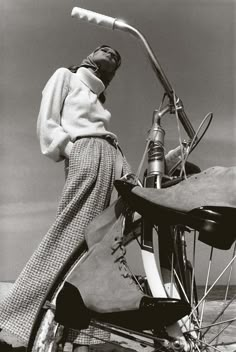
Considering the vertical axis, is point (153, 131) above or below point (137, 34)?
below

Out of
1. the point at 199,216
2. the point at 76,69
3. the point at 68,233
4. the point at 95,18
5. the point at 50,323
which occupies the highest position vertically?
the point at 95,18

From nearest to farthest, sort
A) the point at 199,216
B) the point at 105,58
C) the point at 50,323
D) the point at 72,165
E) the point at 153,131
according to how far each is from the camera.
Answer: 1. the point at 199,216
2. the point at 50,323
3. the point at 153,131
4. the point at 72,165
5. the point at 105,58

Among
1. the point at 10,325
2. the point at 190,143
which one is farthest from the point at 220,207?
the point at 10,325

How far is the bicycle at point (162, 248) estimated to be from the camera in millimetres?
1129

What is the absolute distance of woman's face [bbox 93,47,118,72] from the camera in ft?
6.56

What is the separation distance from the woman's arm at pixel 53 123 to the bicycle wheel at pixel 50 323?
47 centimetres

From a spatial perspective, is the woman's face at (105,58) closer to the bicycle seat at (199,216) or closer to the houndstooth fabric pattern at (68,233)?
the houndstooth fabric pattern at (68,233)

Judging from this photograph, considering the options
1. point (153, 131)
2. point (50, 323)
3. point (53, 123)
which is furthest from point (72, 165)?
point (50, 323)

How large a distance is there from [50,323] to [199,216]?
64 cm

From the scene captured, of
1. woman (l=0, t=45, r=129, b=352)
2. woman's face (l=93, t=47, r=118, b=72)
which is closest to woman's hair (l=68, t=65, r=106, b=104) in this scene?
woman (l=0, t=45, r=129, b=352)

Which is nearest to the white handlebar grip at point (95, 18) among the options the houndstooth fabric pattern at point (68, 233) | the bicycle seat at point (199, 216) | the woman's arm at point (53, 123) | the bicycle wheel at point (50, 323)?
the woman's arm at point (53, 123)

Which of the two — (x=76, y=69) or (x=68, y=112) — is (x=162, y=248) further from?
(x=76, y=69)

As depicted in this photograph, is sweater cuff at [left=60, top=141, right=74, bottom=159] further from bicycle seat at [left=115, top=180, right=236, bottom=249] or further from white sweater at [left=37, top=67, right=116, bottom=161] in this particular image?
bicycle seat at [left=115, top=180, right=236, bottom=249]

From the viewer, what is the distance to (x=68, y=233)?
1.59m
